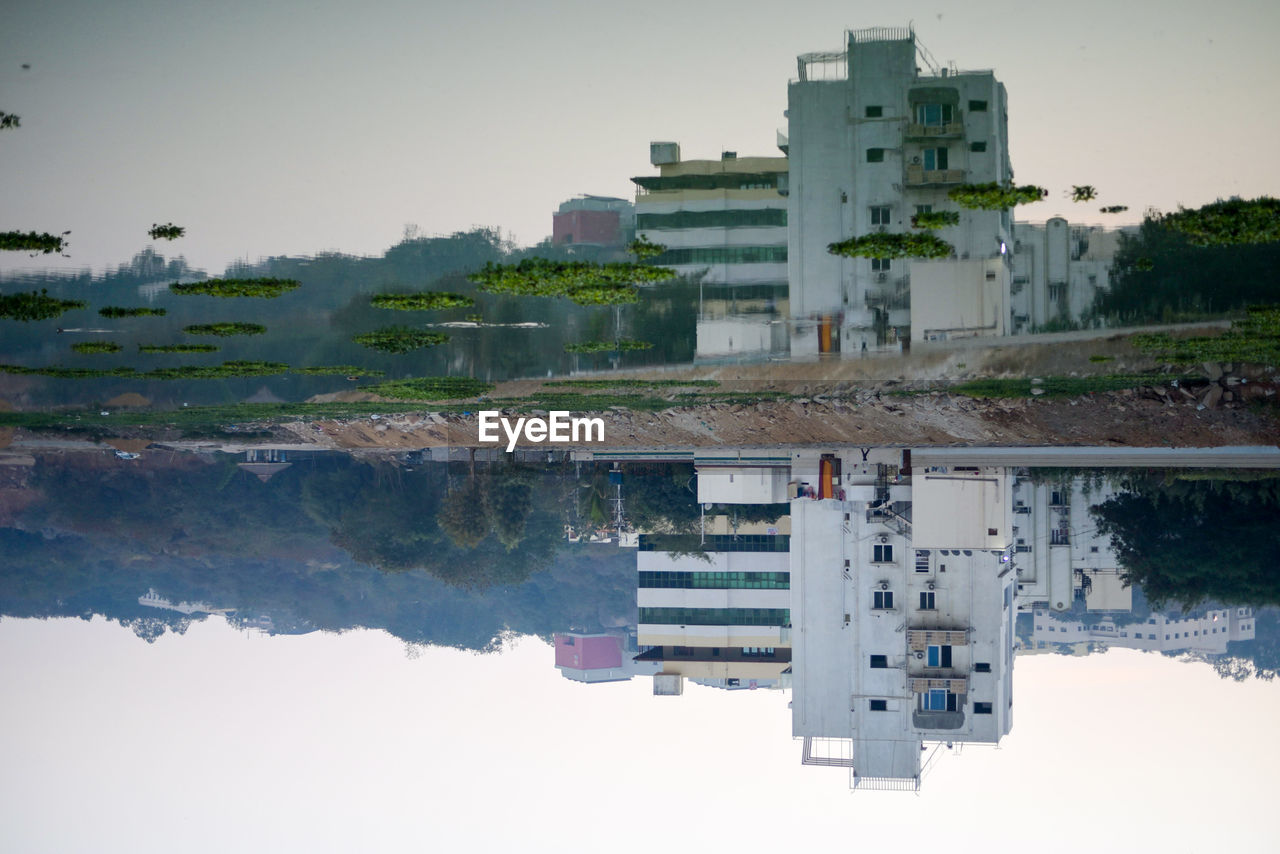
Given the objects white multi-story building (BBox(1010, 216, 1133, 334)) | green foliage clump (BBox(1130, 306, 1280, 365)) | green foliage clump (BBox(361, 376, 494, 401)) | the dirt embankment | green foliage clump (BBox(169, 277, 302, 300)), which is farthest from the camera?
green foliage clump (BBox(361, 376, 494, 401))

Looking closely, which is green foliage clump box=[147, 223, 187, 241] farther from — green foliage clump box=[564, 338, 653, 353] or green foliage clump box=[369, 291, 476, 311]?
green foliage clump box=[564, 338, 653, 353]

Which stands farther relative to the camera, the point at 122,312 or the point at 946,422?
the point at 122,312

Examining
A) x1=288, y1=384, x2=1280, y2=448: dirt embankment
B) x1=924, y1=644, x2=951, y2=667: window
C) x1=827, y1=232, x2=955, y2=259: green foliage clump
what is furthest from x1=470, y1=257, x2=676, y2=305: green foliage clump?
x1=924, y1=644, x2=951, y2=667: window

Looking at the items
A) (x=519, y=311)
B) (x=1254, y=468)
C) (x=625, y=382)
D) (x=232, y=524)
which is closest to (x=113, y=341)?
(x=232, y=524)

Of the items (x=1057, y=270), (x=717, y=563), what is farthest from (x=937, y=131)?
(x=717, y=563)

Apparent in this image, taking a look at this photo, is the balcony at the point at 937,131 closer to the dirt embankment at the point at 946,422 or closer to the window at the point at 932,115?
the window at the point at 932,115

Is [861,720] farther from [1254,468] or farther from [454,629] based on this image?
[454,629]

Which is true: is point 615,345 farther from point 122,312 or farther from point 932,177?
point 122,312
